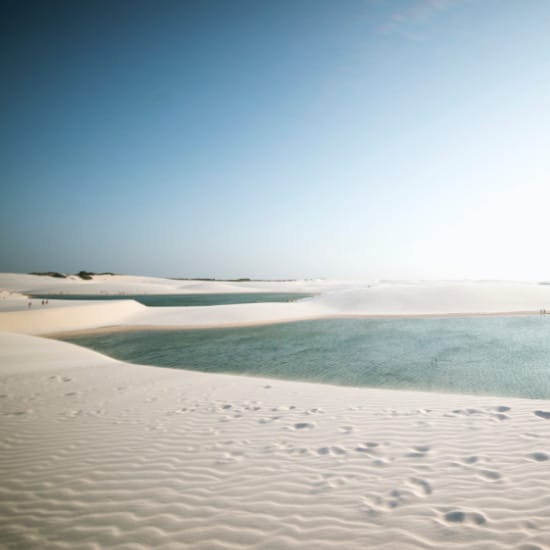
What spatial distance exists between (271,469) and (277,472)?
0.11 meters

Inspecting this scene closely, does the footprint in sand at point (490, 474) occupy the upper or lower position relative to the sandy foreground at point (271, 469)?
upper

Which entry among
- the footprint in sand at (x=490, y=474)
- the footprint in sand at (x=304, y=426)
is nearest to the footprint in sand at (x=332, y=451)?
the footprint in sand at (x=304, y=426)

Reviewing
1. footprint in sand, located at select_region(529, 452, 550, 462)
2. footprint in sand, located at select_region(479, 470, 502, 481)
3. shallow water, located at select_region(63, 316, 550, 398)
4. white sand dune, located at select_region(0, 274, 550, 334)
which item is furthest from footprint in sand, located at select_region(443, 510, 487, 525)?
white sand dune, located at select_region(0, 274, 550, 334)

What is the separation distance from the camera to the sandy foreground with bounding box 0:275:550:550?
3.17 meters

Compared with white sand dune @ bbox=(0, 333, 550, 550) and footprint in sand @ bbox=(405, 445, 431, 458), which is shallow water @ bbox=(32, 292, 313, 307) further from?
footprint in sand @ bbox=(405, 445, 431, 458)

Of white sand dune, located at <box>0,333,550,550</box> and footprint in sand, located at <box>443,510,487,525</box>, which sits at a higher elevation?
footprint in sand, located at <box>443,510,487,525</box>

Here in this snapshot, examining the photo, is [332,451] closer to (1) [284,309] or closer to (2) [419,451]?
(2) [419,451]

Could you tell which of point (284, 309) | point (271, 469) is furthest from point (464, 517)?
point (284, 309)

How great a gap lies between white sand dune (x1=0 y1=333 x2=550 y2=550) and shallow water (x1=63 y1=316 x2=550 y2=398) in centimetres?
257

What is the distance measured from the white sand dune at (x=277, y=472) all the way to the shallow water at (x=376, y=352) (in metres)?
2.57

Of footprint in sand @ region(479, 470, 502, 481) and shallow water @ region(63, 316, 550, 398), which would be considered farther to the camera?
shallow water @ region(63, 316, 550, 398)

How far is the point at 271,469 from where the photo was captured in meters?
4.29

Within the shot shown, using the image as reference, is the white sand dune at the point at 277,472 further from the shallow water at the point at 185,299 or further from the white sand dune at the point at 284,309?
the shallow water at the point at 185,299

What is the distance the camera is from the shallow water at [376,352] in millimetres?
9562
